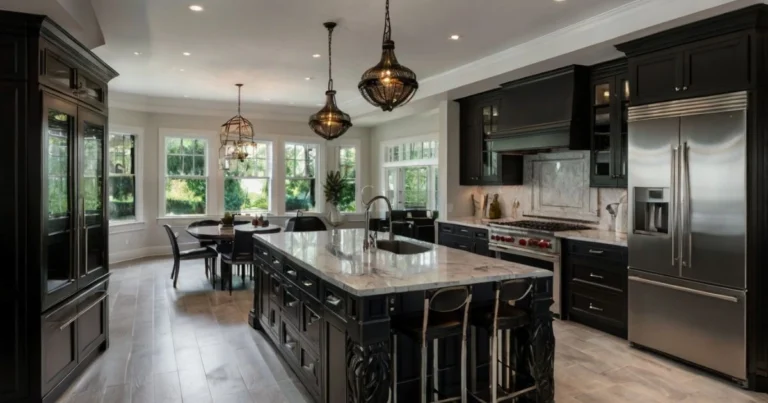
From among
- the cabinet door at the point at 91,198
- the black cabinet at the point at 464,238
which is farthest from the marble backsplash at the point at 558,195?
the cabinet door at the point at 91,198

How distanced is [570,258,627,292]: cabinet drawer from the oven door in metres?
0.18

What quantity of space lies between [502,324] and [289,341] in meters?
1.73

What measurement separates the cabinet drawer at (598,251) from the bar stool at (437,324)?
2.29 meters

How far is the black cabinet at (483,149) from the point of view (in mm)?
6242

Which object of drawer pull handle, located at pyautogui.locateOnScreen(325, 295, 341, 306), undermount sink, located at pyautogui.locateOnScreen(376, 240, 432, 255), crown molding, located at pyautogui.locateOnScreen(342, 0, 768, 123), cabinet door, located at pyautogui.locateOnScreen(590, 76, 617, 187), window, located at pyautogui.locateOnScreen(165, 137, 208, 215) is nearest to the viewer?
drawer pull handle, located at pyautogui.locateOnScreen(325, 295, 341, 306)

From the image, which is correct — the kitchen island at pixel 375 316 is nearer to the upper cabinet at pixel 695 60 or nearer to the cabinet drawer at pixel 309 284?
the cabinet drawer at pixel 309 284

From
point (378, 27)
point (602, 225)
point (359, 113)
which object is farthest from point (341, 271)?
point (359, 113)

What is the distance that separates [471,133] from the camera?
6.75 m

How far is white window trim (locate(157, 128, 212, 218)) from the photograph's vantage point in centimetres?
881

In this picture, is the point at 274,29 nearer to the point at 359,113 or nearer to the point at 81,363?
the point at 81,363

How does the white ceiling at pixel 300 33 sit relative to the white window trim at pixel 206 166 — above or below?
above

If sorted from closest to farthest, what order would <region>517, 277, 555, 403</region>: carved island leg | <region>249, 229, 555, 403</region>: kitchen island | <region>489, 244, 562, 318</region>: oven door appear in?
1. <region>249, 229, 555, 403</region>: kitchen island
2. <region>517, 277, 555, 403</region>: carved island leg
3. <region>489, 244, 562, 318</region>: oven door

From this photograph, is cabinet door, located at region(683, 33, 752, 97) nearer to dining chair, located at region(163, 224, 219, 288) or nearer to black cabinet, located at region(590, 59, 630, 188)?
black cabinet, located at region(590, 59, 630, 188)

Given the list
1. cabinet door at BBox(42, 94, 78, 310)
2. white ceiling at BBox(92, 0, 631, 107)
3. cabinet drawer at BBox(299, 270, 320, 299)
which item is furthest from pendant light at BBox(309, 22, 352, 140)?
cabinet door at BBox(42, 94, 78, 310)
